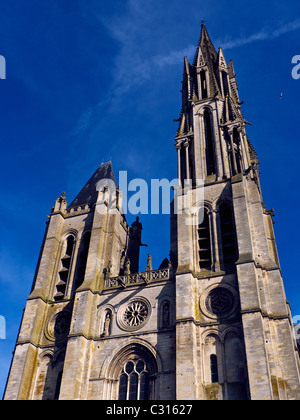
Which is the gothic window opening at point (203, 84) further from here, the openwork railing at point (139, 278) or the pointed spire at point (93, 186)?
the openwork railing at point (139, 278)

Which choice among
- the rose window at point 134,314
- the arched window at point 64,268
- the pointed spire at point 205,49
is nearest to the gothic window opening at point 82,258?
the arched window at point 64,268

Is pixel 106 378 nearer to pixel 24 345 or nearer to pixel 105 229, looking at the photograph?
pixel 24 345

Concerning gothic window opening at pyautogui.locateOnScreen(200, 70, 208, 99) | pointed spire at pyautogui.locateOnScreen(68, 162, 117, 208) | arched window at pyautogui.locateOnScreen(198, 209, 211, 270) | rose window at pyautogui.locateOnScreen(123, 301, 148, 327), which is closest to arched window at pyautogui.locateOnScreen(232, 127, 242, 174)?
arched window at pyautogui.locateOnScreen(198, 209, 211, 270)

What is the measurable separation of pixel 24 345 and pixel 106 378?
501cm

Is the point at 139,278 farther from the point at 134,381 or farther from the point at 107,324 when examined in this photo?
the point at 134,381

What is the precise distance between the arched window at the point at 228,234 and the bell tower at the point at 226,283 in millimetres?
55

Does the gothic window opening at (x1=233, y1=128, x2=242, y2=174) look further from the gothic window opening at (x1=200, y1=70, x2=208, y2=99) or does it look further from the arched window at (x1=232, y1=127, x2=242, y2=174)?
the gothic window opening at (x1=200, y1=70, x2=208, y2=99)

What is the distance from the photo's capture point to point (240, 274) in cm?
2205

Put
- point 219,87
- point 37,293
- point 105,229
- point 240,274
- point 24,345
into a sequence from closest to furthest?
point 240,274
point 24,345
point 37,293
point 105,229
point 219,87

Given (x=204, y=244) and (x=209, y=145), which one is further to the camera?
(x=209, y=145)

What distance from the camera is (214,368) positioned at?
67.3 ft

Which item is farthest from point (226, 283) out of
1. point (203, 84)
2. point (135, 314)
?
point (203, 84)

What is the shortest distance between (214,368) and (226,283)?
14.1ft

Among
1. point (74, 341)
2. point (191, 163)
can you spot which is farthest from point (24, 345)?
point (191, 163)
